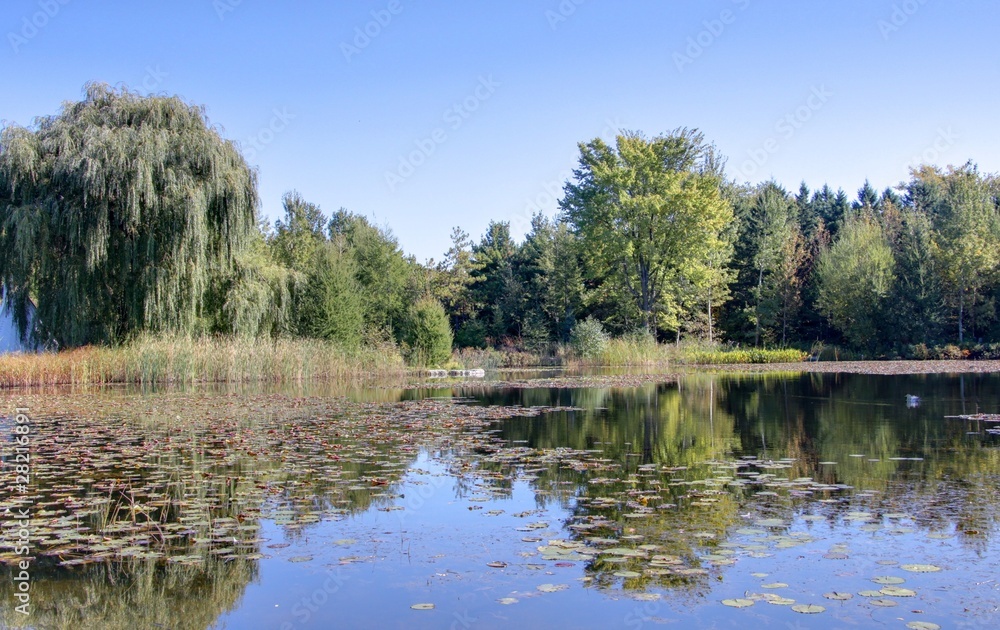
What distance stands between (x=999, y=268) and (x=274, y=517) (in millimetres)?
46924

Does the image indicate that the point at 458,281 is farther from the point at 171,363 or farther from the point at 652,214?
the point at 171,363

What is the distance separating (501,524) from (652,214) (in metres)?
39.6

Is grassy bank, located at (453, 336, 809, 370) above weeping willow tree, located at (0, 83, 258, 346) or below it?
below

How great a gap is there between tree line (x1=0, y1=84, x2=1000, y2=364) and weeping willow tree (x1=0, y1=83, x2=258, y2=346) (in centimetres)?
7

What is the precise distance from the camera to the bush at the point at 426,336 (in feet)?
117

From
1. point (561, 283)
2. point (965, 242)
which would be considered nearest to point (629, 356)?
point (561, 283)

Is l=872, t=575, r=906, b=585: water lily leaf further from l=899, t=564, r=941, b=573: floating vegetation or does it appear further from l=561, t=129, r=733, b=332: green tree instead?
l=561, t=129, r=733, b=332: green tree

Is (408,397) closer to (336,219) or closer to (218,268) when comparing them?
(218,268)

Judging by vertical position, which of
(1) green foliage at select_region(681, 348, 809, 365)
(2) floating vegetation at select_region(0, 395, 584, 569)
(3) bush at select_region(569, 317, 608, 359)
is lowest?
(2) floating vegetation at select_region(0, 395, 584, 569)

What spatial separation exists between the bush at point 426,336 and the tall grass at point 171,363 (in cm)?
629

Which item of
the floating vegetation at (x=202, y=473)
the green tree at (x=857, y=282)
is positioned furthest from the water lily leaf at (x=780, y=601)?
the green tree at (x=857, y=282)

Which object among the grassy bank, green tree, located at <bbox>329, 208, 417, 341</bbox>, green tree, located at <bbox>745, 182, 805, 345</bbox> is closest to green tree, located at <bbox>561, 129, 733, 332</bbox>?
the grassy bank

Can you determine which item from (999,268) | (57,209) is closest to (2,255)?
(57,209)

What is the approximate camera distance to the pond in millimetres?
4938
